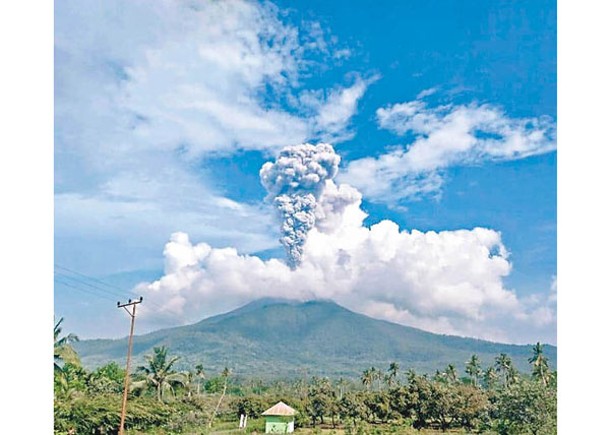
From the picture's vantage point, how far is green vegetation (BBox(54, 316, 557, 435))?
939cm

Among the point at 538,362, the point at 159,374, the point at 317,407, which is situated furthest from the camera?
the point at 538,362

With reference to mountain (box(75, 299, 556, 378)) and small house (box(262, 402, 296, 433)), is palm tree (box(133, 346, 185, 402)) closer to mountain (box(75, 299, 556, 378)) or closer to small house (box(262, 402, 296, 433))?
small house (box(262, 402, 296, 433))

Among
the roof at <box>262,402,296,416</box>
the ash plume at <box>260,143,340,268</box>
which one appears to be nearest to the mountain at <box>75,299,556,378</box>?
the ash plume at <box>260,143,340,268</box>

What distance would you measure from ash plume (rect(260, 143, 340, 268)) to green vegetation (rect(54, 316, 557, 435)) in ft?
20.0

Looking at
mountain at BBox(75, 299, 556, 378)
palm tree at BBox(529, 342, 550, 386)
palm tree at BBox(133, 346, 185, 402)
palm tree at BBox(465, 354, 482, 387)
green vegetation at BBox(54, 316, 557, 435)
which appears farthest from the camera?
mountain at BBox(75, 299, 556, 378)

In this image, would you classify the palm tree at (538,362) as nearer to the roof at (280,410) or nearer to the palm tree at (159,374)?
the roof at (280,410)

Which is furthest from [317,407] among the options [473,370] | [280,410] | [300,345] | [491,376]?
[300,345]

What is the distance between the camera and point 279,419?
1148cm

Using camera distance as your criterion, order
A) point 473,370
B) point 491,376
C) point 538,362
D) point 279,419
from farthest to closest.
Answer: point 473,370
point 491,376
point 538,362
point 279,419

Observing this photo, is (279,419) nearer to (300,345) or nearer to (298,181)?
(298,181)

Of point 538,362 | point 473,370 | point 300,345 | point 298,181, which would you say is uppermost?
point 298,181

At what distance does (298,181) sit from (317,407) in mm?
7308
